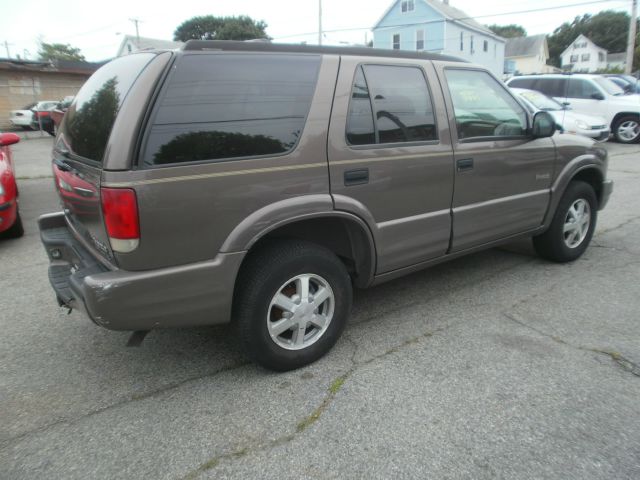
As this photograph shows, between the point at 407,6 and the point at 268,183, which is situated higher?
the point at 407,6

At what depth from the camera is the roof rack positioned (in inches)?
103

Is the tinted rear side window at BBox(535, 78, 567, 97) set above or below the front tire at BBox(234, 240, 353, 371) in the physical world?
above

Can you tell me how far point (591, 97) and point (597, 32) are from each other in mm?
96743

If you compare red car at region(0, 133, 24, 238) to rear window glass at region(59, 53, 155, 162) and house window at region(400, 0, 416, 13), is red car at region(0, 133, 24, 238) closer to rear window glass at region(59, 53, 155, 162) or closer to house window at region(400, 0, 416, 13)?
rear window glass at region(59, 53, 155, 162)

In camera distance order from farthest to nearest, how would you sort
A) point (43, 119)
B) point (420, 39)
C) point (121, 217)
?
1. point (420, 39)
2. point (43, 119)
3. point (121, 217)

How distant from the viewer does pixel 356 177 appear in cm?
301

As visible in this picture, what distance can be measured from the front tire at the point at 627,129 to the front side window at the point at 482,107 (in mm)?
12643

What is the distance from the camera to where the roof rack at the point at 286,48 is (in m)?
2.62

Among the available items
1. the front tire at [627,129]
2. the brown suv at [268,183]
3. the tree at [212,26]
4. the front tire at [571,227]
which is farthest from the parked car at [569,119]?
the tree at [212,26]

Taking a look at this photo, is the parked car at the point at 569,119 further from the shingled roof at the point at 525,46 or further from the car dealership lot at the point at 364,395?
the shingled roof at the point at 525,46

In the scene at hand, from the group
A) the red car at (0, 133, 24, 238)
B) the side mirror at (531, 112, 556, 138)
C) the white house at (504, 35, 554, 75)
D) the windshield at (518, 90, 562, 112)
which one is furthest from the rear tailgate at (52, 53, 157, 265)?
the white house at (504, 35, 554, 75)

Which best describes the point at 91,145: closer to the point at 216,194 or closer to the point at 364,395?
the point at 216,194

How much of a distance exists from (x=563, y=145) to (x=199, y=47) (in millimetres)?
3290

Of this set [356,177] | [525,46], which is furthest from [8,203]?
[525,46]
